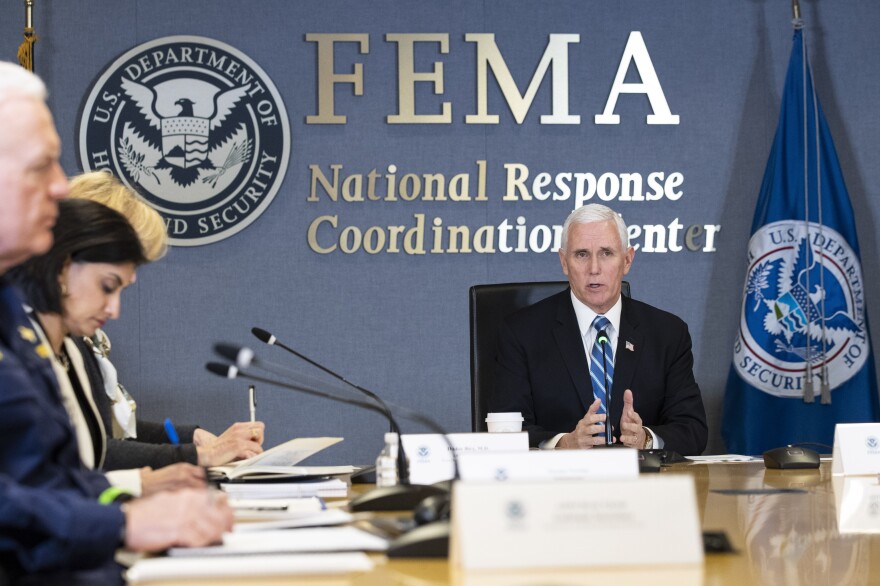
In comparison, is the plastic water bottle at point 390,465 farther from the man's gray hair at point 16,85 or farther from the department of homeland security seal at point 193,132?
the department of homeland security seal at point 193,132

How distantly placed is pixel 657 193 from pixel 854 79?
1051 mm

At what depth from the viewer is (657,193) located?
504 centimetres

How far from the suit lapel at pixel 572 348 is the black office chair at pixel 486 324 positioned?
0.38 feet

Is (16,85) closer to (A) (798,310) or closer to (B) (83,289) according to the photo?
(B) (83,289)

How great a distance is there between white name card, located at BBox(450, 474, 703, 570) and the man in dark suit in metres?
2.28

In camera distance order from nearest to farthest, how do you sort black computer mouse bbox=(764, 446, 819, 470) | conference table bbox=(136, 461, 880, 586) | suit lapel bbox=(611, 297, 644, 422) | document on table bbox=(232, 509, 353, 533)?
1. conference table bbox=(136, 461, 880, 586)
2. document on table bbox=(232, 509, 353, 533)
3. black computer mouse bbox=(764, 446, 819, 470)
4. suit lapel bbox=(611, 297, 644, 422)

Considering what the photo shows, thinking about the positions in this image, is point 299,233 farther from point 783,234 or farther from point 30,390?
point 30,390

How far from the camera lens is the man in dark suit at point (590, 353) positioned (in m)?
3.75

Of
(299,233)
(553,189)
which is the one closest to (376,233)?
(299,233)

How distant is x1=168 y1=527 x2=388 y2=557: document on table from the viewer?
150cm

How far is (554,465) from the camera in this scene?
64.9 inches

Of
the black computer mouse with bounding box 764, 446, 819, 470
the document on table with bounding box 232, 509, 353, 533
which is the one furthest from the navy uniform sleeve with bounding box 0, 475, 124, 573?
the black computer mouse with bounding box 764, 446, 819, 470

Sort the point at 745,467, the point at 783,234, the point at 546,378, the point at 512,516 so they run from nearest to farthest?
the point at 512,516 → the point at 745,467 → the point at 546,378 → the point at 783,234

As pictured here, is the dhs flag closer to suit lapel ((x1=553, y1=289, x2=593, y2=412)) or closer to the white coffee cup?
suit lapel ((x1=553, y1=289, x2=593, y2=412))
